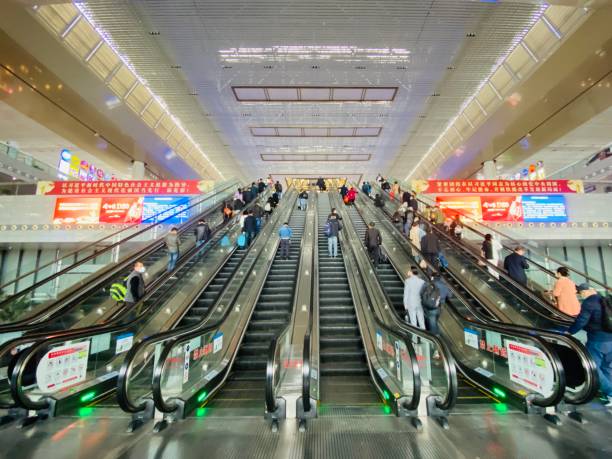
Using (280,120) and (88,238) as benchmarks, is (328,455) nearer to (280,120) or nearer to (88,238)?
(88,238)

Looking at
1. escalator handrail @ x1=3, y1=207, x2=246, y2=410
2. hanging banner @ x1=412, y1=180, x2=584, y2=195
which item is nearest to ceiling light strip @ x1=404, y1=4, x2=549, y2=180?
hanging banner @ x1=412, y1=180, x2=584, y2=195

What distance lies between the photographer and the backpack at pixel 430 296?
222 inches

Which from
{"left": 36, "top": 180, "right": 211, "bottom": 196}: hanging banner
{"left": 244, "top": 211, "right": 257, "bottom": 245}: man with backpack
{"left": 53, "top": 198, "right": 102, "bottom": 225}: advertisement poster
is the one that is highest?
{"left": 36, "top": 180, "right": 211, "bottom": 196}: hanging banner

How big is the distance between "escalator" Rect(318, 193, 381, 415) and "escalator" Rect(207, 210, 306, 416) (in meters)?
0.84

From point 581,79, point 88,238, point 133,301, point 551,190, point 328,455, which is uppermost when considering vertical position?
point 581,79

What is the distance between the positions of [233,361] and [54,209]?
11.9 metres

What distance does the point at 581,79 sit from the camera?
34.0 ft

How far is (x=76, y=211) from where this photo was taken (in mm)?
12938

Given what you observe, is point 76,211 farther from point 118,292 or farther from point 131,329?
point 131,329

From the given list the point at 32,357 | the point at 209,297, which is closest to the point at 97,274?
the point at 209,297

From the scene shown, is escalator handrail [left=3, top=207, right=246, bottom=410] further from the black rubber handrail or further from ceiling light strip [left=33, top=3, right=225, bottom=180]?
ceiling light strip [left=33, top=3, right=225, bottom=180]

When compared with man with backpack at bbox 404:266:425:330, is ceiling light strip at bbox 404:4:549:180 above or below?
above

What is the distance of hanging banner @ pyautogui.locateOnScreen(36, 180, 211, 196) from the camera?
13055 mm

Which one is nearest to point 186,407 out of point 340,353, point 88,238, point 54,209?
point 340,353
